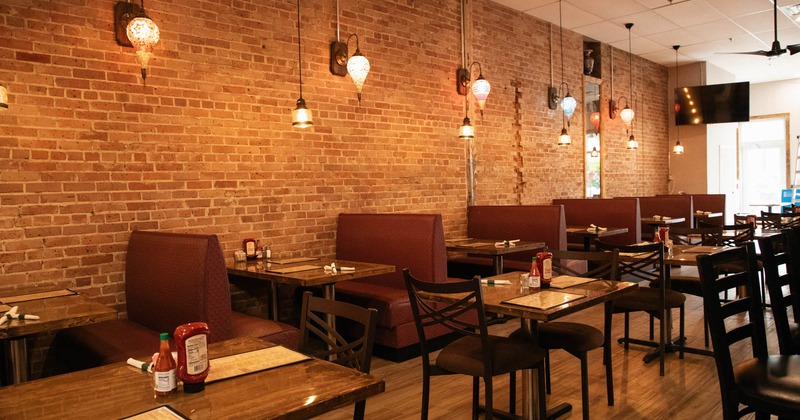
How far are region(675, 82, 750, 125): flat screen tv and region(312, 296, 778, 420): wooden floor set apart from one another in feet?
26.9

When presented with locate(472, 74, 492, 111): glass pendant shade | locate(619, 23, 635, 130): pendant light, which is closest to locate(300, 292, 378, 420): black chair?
locate(472, 74, 492, 111): glass pendant shade

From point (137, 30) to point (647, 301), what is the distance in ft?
13.9

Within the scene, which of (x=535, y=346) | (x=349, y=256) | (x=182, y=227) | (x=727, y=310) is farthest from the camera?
(x=349, y=256)

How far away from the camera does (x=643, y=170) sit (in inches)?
467

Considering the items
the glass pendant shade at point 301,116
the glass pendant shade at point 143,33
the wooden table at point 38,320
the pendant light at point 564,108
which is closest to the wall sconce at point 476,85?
the pendant light at point 564,108

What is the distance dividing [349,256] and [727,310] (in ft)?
11.9

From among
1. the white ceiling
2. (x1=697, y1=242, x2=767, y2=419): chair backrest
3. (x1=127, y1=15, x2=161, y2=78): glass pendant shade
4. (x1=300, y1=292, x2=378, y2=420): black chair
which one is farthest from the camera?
the white ceiling

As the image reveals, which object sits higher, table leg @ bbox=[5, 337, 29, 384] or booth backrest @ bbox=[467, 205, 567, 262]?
booth backrest @ bbox=[467, 205, 567, 262]

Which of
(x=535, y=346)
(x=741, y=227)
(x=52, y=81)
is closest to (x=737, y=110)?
(x=741, y=227)

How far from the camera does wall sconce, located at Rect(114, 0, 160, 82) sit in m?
4.11

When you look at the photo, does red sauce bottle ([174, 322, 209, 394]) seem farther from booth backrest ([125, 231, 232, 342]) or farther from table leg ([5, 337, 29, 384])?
booth backrest ([125, 231, 232, 342])

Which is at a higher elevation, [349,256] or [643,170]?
[643,170]

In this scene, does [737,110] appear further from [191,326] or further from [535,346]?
[191,326]

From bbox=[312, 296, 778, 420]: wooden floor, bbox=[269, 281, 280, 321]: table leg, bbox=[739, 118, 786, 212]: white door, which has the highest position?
bbox=[739, 118, 786, 212]: white door
